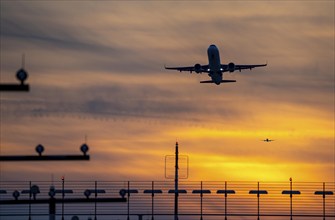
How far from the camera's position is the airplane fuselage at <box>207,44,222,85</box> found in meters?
189

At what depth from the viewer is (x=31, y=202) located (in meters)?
107

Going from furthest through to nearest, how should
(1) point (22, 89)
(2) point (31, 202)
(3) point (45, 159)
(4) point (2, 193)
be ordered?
(4) point (2, 193)
(2) point (31, 202)
(3) point (45, 159)
(1) point (22, 89)

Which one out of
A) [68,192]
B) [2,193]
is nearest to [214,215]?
[68,192]

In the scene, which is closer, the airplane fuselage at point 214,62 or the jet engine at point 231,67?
the airplane fuselage at point 214,62

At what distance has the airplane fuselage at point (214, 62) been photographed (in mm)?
189125

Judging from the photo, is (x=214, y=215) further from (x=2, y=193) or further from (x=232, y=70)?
(x=232, y=70)

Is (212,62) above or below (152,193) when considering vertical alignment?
above

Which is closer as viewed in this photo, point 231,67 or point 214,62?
point 214,62

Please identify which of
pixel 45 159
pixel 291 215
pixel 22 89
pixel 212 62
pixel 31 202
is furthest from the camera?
pixel 212 62

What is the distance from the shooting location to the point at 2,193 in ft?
427

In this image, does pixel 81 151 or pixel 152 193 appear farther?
pixel 152 193

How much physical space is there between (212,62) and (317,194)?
5934 centimetres

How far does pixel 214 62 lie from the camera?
624 feet

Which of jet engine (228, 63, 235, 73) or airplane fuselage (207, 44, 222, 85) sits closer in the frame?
airplane fuselage (207, 44, 222, 85)
